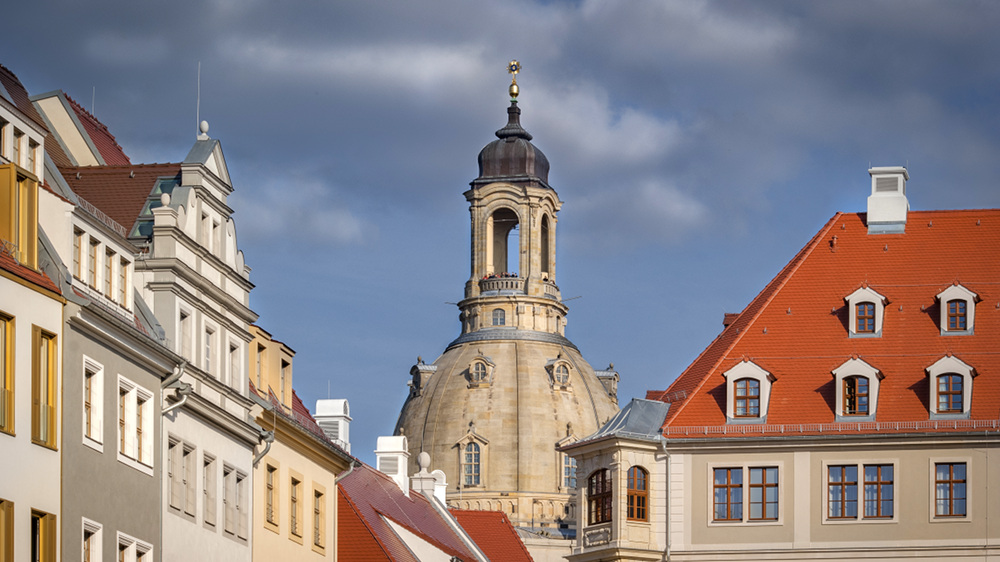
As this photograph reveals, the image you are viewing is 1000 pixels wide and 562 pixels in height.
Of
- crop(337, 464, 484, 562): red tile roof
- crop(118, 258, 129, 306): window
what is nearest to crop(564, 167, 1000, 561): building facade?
crop(337, 464, 484, 562): red tile roof

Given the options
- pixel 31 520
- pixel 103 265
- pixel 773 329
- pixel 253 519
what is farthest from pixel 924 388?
pixel 31 520

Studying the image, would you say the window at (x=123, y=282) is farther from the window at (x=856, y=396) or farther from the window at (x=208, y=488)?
the window at (x=856, y=396)

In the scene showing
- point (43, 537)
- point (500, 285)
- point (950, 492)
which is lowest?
point (43, 537)

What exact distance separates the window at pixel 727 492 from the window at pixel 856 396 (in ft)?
12.9

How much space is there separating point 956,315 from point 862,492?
6977 mm

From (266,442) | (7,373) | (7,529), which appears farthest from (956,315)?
(7,529)

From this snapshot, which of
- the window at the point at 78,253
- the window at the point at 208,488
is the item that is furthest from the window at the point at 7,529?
the window at the point at 208,488

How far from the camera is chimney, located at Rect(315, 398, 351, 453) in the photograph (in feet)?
236

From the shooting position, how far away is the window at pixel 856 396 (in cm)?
7169

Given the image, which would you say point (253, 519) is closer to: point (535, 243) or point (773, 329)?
point (773, 329)

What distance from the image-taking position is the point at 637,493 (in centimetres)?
7244

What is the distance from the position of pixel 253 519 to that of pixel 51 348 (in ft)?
46.6

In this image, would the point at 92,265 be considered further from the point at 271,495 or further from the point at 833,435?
the point at 833,435

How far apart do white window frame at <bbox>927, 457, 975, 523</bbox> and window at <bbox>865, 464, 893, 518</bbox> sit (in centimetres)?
122
